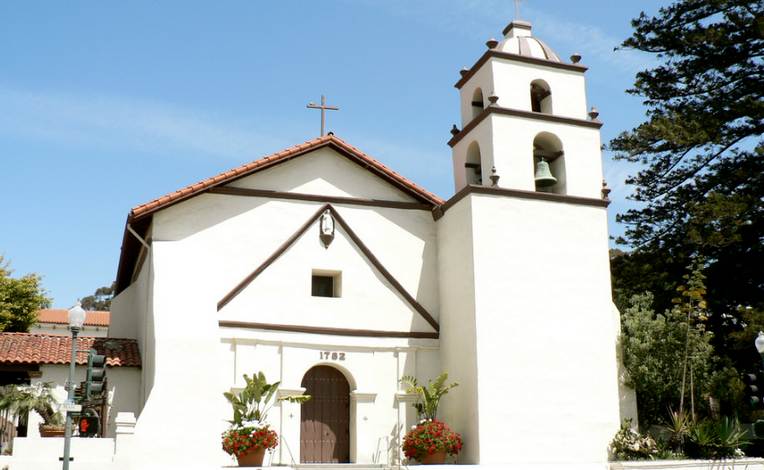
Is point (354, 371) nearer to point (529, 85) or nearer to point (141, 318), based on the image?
point (141, 318)

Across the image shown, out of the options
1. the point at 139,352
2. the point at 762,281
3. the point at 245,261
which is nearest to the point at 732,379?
the point at 762,281

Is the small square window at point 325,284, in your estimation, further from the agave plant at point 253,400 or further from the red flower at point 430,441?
the red flower at point 430,441

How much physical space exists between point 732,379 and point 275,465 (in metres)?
12.1

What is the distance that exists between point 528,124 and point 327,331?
7.02m

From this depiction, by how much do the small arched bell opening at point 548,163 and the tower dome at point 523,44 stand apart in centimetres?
210

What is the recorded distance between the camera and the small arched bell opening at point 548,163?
20.6 metres

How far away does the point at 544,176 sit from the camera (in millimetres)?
20453

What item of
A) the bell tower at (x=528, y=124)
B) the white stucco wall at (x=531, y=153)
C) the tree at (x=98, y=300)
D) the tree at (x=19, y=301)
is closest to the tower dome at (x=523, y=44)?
the bell tower at (x=528, y=124)

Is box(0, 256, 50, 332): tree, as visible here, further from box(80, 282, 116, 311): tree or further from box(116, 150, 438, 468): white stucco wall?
box(80, 282, 116, 311): tree

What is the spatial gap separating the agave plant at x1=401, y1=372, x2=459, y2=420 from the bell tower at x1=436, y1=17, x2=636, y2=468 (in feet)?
1.30

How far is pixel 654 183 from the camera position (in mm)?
27109

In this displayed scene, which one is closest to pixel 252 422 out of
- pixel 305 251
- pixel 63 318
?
pixel 305 251

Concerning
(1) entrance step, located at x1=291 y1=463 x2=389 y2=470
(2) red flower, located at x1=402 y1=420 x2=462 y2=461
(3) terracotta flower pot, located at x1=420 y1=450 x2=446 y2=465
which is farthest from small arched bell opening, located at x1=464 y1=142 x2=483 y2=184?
(1) entrance step, located at x1=291 y1=463 x2=389 y2=470

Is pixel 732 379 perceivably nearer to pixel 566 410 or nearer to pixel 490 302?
pixel 566 410
